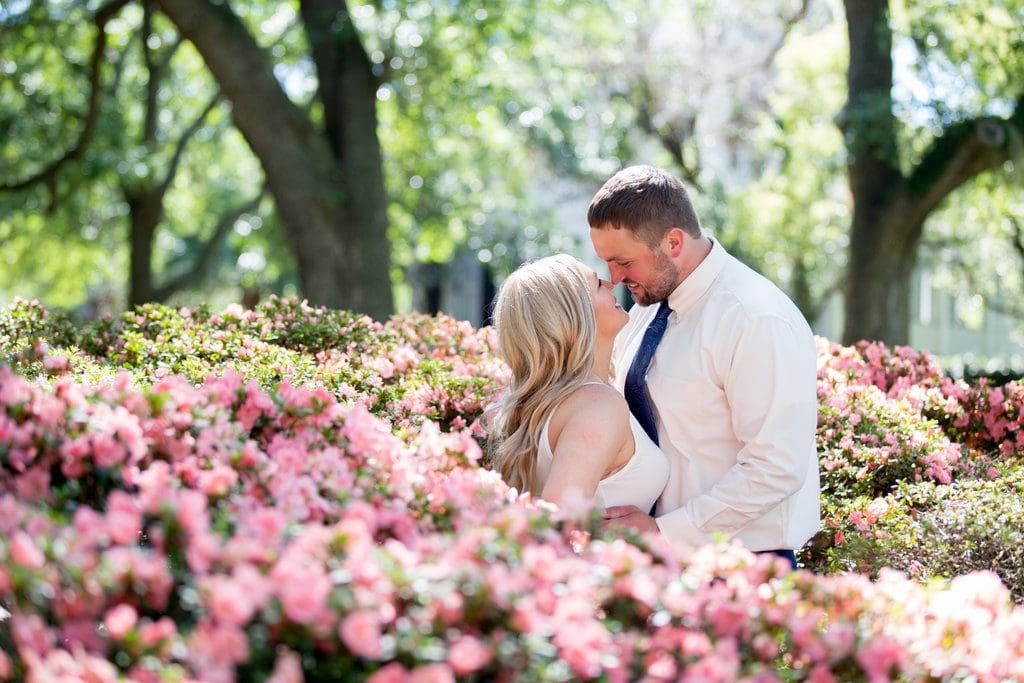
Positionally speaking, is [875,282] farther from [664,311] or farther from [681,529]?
[681,529]

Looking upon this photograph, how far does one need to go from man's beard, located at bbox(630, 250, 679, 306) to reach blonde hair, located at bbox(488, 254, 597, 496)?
37 centimetres

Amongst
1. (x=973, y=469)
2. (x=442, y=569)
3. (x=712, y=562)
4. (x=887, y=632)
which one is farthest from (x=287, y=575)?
(x=973, y=469)

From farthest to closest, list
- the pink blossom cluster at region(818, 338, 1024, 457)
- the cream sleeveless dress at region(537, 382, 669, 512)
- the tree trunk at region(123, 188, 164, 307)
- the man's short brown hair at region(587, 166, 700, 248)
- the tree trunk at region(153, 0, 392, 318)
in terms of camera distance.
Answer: the tree trunk at region(123, 188, 164, 307) < the tree trunk at region(153, 0, 392, 318) < the pink blossom cluster at region(818, 338, 1024, 457) < the man's short brown hair at region(587, 166, 700, 248) < the cream sleeveless dress at region(537, 382, 669, 512)

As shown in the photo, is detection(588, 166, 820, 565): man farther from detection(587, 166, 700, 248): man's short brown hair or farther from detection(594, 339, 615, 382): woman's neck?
detection(594, 339, 615, 382): woman's neck

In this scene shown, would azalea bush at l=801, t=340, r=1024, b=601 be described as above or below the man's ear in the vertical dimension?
below

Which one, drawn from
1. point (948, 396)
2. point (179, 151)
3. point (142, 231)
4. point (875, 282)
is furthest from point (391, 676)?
point (179, 151)

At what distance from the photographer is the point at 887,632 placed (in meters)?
2.45

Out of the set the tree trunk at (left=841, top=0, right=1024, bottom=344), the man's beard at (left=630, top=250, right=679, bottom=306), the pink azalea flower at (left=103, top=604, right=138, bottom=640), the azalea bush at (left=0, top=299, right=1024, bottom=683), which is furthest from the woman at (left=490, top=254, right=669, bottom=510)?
the tree trunk at (left=841, top=0, right=1024, bottom=344)

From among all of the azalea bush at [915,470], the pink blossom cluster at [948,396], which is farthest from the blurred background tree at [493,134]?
the azalea bush at [915,470]

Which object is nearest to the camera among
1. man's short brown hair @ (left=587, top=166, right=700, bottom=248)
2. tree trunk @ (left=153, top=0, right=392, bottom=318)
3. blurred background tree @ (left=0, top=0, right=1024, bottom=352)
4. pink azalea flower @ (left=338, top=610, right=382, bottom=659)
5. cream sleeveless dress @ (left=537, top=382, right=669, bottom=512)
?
pink azalea flower @ (left=338, top=610, right=382, bottom=659)

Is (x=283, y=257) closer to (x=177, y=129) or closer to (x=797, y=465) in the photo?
(x=177, y=129)

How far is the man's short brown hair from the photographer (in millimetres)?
4258

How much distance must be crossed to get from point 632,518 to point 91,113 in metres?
13.8

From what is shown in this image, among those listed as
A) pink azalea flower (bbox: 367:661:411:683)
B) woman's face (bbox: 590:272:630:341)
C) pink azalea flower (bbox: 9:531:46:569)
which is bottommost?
pink azalea flower (bbox: 367:661:411:683)
